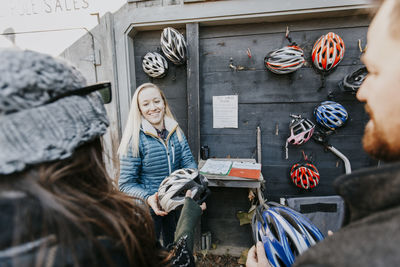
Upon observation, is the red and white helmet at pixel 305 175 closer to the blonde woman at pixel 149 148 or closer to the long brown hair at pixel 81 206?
the blonde woman at pixel 149 148

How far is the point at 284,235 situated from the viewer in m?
1.56

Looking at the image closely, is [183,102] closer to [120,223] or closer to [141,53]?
[141,53]

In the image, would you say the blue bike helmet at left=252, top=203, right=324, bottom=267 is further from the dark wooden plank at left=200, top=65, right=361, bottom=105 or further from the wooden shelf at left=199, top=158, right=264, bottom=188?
the dark wooden plank at left=200, top=65, right=361, bottom=105

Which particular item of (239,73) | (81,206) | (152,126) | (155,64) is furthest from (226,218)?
(81,206)

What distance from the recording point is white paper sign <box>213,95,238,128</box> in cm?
289

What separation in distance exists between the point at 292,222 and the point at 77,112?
74.6 inches

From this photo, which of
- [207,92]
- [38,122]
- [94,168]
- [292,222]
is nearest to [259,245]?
[292,222]

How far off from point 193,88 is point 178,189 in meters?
1.60

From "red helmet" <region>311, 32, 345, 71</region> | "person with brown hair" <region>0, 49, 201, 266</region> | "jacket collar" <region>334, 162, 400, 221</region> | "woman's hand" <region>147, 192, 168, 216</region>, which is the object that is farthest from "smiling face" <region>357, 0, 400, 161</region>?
"red helmet" <region>311, 32, 345, 71</region>

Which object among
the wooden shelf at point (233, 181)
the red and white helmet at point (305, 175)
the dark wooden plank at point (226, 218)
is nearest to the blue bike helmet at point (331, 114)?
the red and white helmet at point (305, 175)

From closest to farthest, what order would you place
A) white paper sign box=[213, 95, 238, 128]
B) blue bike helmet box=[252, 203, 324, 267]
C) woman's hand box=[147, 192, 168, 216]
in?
blue bike helmet box=[252, 203, 324, 267], woman's hand box=[147, 192, 168, 216], white paper sign box=[213, 95, 238, 128]

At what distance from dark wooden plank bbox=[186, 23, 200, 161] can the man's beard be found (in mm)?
2218

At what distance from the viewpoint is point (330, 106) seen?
98.0 inches

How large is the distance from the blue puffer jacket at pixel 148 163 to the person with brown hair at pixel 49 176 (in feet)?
4.40
